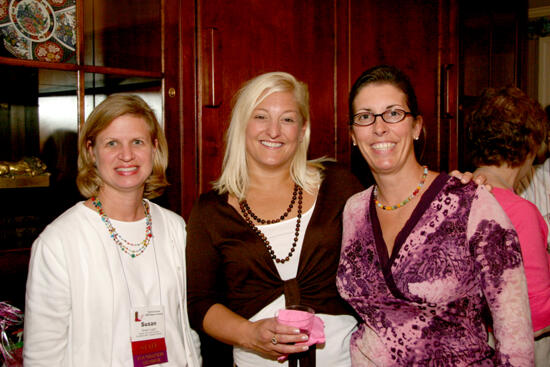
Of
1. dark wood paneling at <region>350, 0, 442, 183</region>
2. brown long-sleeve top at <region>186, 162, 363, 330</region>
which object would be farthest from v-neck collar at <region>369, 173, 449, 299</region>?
dark wood paneling at <region>350, 0, 442, 183</region>

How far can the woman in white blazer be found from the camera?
4.50 ft

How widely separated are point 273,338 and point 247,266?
331 millimetres

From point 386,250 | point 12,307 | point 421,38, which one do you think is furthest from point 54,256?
point 421,38

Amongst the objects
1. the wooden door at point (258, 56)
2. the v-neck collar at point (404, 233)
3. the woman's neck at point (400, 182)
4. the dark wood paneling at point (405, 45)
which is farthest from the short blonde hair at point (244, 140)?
the dark wood paneling at point (405, 45)

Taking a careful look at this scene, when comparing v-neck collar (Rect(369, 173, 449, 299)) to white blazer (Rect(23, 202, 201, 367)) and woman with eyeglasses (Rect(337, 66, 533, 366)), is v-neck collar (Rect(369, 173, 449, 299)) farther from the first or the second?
white blazer (Rect(23, 202, 201, 367))

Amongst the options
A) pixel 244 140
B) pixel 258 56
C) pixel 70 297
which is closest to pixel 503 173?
pixel 244 140

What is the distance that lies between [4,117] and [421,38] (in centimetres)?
233

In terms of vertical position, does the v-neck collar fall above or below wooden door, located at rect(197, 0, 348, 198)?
below

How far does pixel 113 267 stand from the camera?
1.47 meters

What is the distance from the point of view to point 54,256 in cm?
138

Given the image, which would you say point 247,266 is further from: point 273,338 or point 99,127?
point 99,127

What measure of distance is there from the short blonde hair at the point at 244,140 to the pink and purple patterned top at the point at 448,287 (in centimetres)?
53

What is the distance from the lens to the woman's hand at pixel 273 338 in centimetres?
127

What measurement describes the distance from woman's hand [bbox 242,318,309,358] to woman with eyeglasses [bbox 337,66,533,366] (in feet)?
0.90
